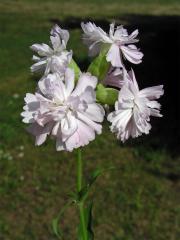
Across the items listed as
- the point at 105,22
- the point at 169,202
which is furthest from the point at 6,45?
the point at 169,202

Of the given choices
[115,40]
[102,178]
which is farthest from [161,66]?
[115,40]

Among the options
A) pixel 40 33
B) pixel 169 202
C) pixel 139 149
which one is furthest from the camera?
pixel 40 33

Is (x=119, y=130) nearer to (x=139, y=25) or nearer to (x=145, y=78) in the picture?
(x=145, y=78)

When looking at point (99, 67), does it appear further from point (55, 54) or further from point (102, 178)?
point (102, 178)

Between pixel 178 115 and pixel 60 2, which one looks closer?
pixel 178 115

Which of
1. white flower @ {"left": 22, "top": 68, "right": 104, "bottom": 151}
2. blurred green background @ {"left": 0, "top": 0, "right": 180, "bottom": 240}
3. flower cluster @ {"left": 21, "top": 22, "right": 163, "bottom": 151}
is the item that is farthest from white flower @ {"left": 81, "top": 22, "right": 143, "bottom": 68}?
blurred green background @ {"left": 0, "top": 0, "right": 180, "bottom": 240}

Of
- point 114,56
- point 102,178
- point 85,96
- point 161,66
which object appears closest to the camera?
point 85,96

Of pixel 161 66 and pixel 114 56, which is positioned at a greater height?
pixel 114 56

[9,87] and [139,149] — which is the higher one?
[139,149]
